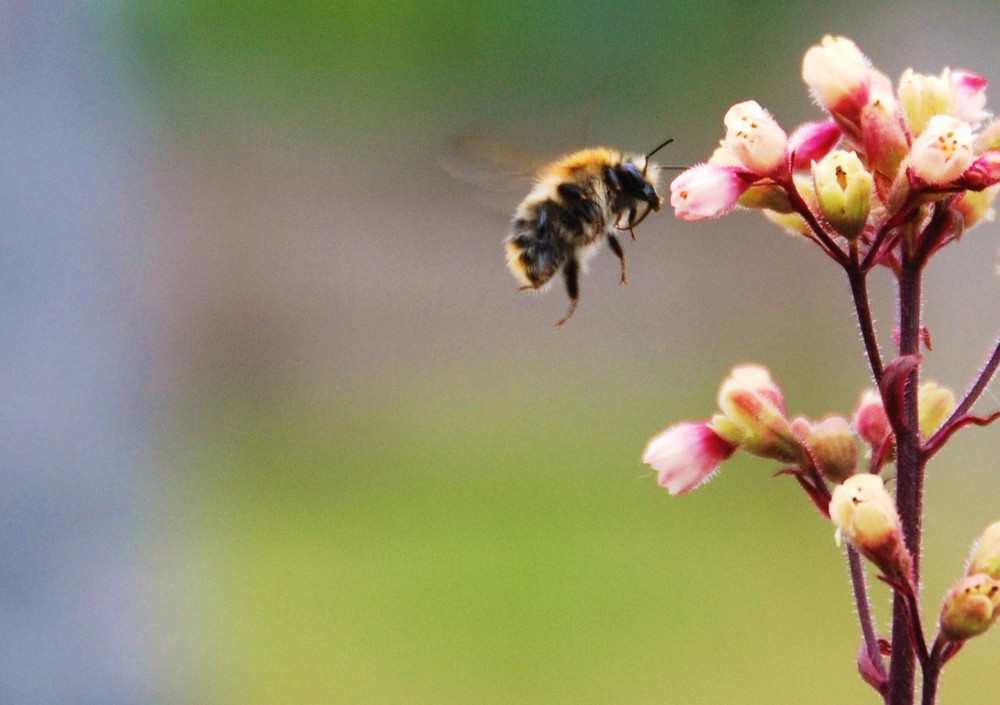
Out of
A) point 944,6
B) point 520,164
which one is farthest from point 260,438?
point 520,164

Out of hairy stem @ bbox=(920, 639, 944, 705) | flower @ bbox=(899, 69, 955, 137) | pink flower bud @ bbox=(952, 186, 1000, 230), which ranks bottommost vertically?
hairy stem @ bbox=(920, 639, 944, 705)

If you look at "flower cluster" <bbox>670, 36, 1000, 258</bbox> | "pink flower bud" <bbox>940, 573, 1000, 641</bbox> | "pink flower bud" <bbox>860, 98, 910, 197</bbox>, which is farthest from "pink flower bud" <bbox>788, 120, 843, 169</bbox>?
"pink flower bud" <bbox>940, 573, 1000, 641</bbox>

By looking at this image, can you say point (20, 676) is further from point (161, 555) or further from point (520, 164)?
point (520, 164)

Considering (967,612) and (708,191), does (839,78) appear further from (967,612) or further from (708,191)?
(967,612)

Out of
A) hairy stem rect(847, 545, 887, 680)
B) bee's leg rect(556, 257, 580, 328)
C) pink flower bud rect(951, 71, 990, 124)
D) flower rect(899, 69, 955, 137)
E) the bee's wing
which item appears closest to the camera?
hairy stem rect(847, 545, 887, 680)

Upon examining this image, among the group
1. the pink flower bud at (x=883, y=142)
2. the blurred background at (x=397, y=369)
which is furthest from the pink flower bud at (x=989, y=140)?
the blurred background at (x=397, y=369)

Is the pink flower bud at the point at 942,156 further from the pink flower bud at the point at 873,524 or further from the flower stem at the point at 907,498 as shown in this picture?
the pink flower bud at the point at 873,524

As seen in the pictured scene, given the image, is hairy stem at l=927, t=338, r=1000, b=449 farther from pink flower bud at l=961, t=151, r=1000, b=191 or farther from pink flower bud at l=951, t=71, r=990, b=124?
pink flower bud at l=951, t=71, r=990, b=124
